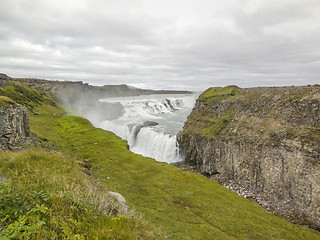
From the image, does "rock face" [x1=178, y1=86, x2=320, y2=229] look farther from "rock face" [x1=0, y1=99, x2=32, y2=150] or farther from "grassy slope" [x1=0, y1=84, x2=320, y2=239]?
"rock face" [x1=0, y1=99, x2=32, y2=150]

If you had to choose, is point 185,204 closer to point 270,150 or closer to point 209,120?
point 270,150

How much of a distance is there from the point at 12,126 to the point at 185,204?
34.6m

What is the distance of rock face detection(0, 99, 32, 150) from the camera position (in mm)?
31269

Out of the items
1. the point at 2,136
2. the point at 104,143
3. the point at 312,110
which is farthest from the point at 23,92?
the point at 312,110

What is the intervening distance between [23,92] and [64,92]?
60.3 m

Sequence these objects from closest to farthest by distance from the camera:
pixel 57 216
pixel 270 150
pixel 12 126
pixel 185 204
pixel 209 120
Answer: pixel 57 216
pixel 185 204
pixel 12 126
pixel 270 150
pixel 209 120

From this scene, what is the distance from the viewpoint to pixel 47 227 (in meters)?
6.36

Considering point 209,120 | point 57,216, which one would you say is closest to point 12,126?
point 57,216

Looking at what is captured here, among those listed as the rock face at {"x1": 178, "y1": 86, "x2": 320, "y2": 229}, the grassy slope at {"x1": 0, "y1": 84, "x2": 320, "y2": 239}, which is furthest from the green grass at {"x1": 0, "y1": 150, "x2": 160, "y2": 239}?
the rock face at {"x1": 178, "y1": 86, "x2": 320, "y2": 229}

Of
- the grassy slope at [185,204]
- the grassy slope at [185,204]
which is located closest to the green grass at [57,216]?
the grassy slope at [185,204]

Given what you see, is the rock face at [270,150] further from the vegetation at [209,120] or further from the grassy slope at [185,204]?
the grassy slope at [185,204]

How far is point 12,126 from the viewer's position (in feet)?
112

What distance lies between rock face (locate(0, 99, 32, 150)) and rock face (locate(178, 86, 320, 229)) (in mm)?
42079

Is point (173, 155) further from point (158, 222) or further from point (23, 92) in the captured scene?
point (23, 92)
